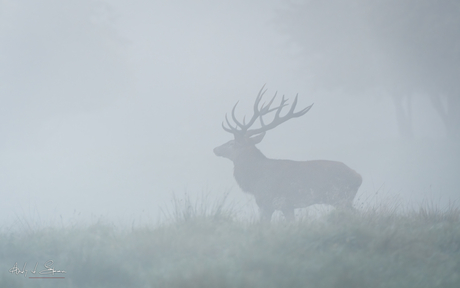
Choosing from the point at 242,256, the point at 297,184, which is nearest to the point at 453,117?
the point at 297,184

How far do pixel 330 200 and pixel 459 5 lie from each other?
729 inches

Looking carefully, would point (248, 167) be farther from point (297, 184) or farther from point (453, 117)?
point (453, 117)

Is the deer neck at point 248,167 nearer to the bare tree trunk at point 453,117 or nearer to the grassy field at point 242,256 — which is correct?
the grassy field at point 242,256

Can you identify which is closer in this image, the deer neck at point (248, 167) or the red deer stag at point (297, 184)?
the red deer stag at point (297, 184)

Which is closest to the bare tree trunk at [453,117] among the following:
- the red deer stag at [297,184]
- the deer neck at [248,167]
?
the red deer stag at [297,184]

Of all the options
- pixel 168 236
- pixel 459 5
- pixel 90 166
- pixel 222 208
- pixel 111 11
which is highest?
pixel 111 11

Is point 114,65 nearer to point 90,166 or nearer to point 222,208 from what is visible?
point 90,166

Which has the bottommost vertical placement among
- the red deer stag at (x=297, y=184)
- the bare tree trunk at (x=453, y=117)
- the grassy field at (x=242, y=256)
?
the grassy field at (x=242, y=256)

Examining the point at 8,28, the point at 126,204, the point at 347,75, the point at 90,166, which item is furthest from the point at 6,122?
the point at 347,75

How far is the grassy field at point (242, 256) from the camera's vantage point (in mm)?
2467

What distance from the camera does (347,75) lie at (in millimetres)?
25453

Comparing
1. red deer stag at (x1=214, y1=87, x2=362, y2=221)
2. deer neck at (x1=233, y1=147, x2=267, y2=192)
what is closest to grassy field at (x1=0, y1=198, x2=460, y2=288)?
red deer stag at (x1=214, y1=87, x2=362, y2=221)

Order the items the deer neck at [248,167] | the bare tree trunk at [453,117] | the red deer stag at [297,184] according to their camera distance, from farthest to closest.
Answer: the bare tree trunk at [453,117], the deer neck at [248,167], the red deer stag at [297,184]

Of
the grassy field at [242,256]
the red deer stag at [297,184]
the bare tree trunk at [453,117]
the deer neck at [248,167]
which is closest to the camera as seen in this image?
the grassy field at [242,256]
